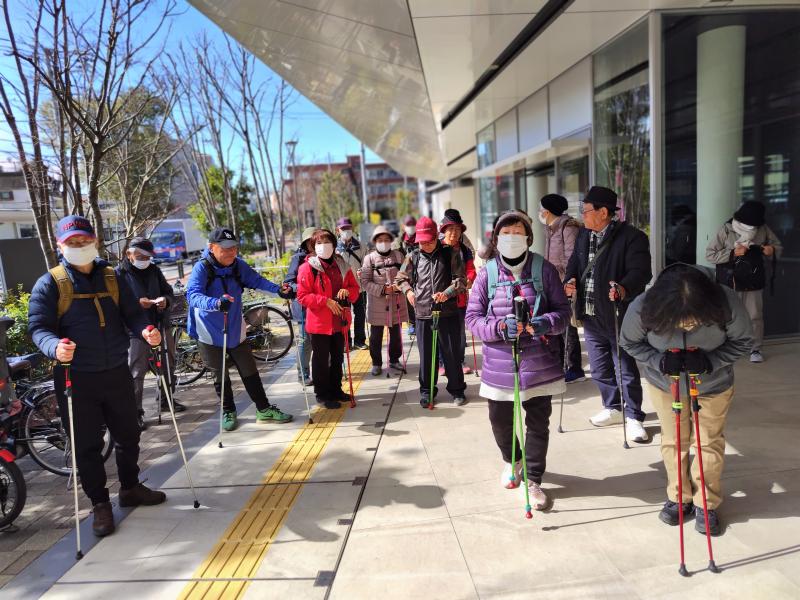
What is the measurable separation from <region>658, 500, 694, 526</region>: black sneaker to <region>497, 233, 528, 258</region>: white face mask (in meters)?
1.72

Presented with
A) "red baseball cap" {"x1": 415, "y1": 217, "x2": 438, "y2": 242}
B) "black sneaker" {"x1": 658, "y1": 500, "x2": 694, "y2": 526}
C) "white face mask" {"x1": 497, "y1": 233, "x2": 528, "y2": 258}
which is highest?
"red baseball cap" {"x1": 415, "y1": 217, "x2": 438, "y2": 242}

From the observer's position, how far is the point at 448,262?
18.1 feet

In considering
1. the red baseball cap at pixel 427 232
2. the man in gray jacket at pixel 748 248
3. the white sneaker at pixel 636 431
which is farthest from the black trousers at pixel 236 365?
the man in gray jacket at pixel 748 248

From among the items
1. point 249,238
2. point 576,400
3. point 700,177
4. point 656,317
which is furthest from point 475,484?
point 249,238

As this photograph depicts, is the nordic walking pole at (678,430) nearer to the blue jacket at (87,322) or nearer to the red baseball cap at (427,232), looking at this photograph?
the red baseball cap at (427,232)

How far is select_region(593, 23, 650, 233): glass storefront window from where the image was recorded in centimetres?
683

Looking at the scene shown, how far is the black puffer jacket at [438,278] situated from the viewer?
543cm

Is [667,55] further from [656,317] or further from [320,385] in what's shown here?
[320,385]

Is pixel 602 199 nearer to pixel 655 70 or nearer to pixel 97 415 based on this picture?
pixel 655 70

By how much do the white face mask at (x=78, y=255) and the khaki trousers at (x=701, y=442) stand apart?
3.60 meters

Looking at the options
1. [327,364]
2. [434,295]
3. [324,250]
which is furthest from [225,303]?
[434,295]

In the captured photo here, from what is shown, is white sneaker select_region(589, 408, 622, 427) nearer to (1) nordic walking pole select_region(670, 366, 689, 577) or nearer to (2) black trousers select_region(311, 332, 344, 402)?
(1) nordic walking pole select_region(670, 366, 689, 577)

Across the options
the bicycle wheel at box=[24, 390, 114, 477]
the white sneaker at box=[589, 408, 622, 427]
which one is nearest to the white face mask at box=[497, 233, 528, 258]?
the white sneaker at box=[589, 408, 622, 427]

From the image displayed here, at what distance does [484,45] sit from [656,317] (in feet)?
19.5
